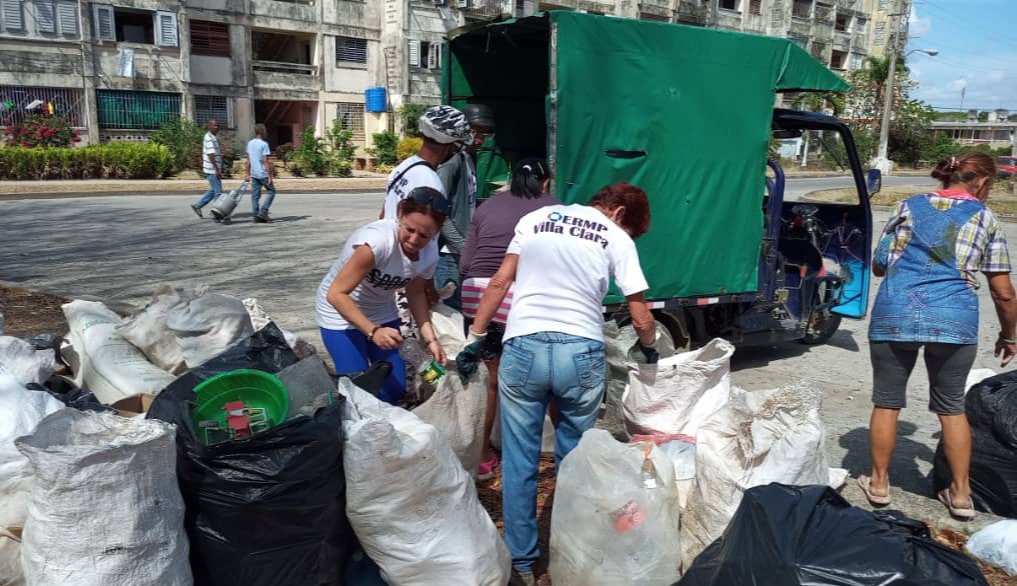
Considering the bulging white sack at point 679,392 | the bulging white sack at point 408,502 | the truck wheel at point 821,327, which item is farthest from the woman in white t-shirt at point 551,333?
the truck wheel at point 821,327

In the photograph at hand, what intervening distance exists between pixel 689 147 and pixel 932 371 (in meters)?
2.33

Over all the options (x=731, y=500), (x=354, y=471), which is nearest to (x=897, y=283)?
(x=731, y=500)

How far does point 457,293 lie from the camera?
5.30m

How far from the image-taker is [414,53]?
112 feet

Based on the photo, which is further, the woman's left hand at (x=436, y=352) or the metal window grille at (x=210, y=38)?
the metal window grille at (x=210, y=38)

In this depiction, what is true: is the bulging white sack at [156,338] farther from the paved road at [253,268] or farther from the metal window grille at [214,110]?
the metal window grille at [214,110]

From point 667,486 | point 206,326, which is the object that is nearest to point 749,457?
point 667,486

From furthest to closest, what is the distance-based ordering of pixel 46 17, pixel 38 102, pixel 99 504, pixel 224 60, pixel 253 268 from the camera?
pixel 224 60
pixel 46 17
pixel 38 102
pixel 253 268
pixel 99 504

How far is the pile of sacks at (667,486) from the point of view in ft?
9.27

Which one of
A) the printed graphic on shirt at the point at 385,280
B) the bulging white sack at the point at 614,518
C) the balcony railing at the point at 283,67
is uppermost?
the balcony railing at the point at 283,67

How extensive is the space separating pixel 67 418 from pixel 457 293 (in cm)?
304

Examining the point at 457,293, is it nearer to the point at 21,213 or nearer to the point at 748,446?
the point at 748,446

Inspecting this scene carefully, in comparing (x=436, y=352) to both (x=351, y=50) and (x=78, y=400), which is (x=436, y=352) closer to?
(x=78, y=400)

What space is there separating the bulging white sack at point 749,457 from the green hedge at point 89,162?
22.6 metres
